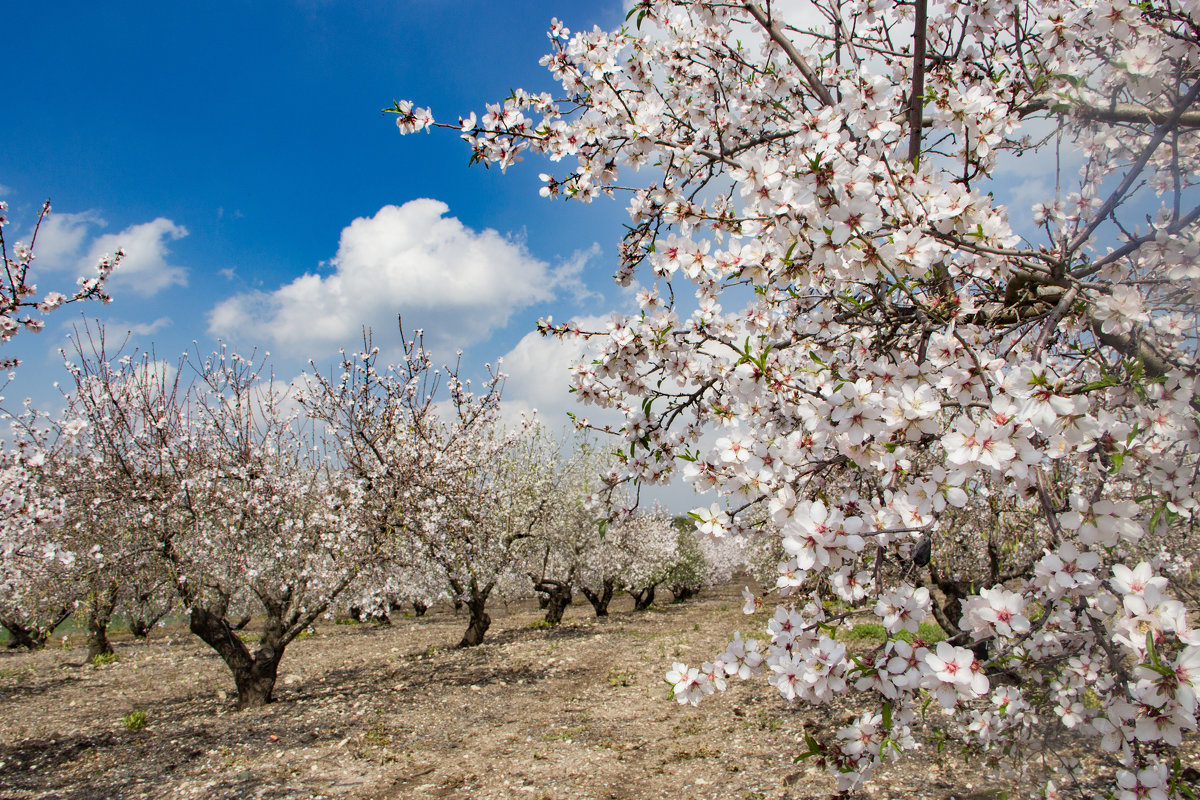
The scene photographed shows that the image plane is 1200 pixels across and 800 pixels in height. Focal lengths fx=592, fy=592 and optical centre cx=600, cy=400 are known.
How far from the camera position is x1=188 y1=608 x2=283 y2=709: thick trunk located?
8297 millimetres

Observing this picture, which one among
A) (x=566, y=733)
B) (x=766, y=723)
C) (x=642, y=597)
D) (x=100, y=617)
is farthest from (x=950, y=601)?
(x=642, y=597)

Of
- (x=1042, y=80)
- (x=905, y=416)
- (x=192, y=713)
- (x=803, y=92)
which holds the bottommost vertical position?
(x=192, y=713)

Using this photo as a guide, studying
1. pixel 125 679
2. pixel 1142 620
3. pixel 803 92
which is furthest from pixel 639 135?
pixel 125 679

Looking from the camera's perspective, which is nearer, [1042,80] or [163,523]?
[1042,80]

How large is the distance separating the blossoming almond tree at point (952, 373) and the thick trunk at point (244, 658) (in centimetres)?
810

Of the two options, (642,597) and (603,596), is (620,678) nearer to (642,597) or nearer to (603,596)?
(603,596)

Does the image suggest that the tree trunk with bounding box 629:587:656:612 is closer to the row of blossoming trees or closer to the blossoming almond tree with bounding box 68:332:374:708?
the row of blossoming trees

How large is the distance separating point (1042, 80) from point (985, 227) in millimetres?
788

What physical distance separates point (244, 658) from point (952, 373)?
9.94m

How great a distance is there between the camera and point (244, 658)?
854 cm

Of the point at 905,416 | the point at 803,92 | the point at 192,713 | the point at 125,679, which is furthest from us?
the point at 125,679

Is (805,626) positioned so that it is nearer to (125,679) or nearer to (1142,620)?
(1142,620)

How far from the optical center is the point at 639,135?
294 centimetres

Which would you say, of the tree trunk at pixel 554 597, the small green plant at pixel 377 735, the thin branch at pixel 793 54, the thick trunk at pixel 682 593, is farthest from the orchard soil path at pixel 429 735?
the thick trunk at pixel 682 593
